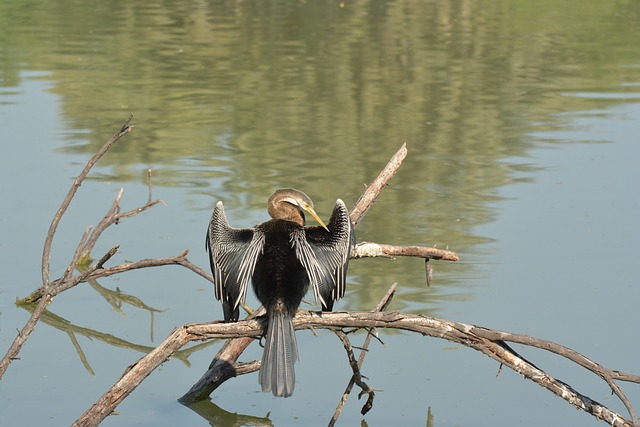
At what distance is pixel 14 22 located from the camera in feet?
56.3

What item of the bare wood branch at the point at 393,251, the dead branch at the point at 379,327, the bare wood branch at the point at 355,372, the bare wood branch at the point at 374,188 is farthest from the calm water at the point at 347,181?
the dead branch at the point at 379,327

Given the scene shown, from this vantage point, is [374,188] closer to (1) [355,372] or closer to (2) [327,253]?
(2) [327,253]

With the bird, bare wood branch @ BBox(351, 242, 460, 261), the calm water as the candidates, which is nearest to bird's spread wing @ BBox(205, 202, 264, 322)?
Result: the bird

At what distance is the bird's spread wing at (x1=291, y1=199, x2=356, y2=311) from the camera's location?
3791 mm

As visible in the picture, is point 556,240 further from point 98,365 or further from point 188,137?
point 188,137

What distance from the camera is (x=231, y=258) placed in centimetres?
388

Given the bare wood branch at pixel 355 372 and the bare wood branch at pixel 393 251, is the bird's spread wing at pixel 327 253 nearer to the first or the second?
the bare wood branch at pixel 355 372

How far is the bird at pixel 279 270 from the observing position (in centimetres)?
356

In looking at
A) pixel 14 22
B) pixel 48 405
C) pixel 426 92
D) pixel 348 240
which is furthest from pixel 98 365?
pixel 14 22

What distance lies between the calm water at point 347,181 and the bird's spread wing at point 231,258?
804 millimetres

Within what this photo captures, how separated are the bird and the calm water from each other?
845 millimetres

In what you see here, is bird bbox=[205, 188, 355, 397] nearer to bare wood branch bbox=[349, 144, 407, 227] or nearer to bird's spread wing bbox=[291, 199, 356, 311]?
bird's spread wing bbox=[291, 199, 356, 311]

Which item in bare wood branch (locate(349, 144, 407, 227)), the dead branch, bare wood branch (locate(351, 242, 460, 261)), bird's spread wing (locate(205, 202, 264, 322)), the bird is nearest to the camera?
the dead branch

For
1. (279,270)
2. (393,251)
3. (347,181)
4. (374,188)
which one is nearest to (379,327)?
(279,270)
